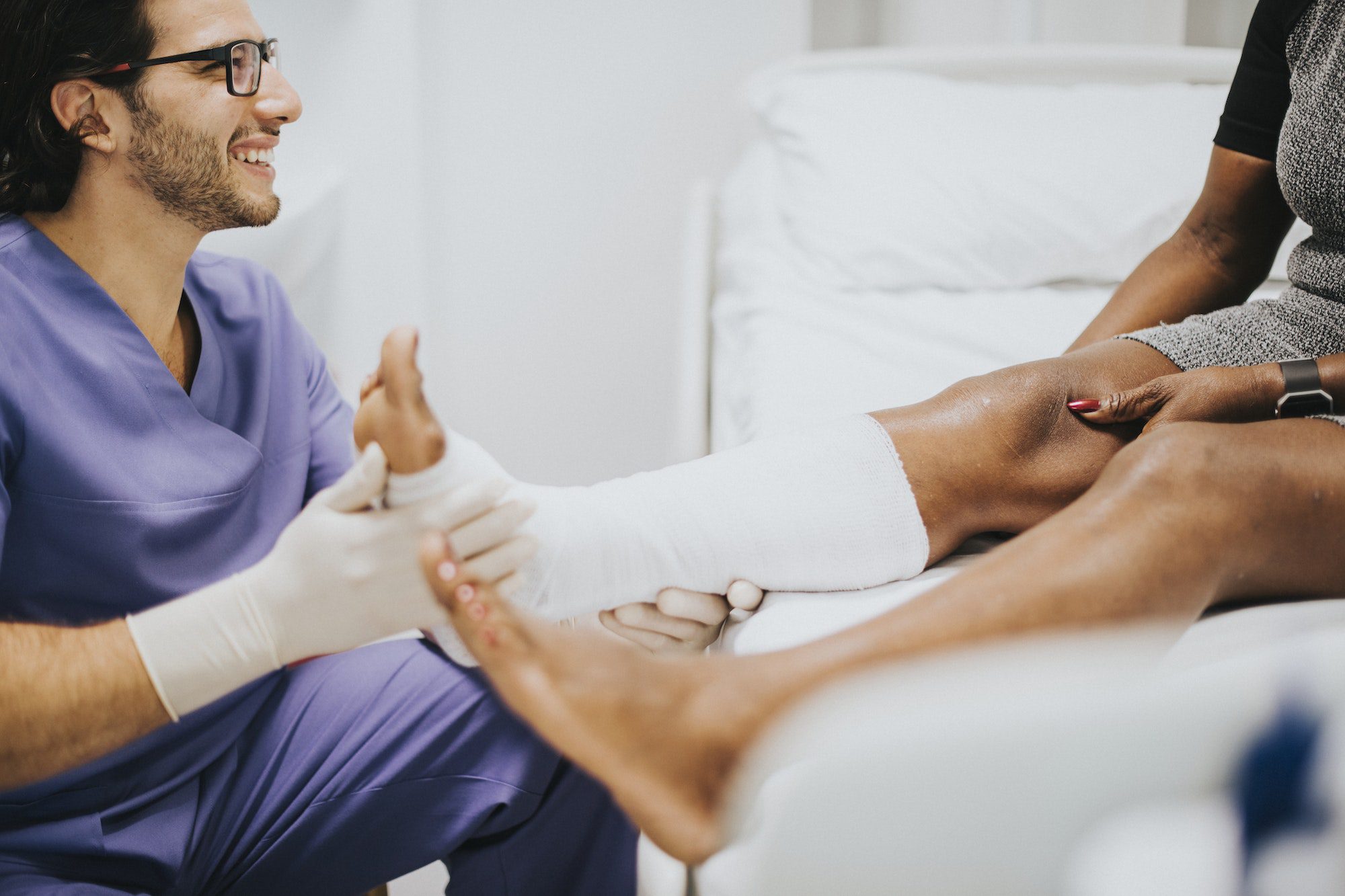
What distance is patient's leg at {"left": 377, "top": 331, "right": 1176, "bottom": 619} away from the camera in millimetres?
804

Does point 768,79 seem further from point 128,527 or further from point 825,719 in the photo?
point 825,719

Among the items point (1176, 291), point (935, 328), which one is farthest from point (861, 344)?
point (1176, 291)

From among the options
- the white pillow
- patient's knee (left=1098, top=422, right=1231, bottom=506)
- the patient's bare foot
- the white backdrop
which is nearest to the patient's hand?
the patient's bare foot

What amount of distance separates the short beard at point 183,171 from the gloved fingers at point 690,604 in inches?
22.1

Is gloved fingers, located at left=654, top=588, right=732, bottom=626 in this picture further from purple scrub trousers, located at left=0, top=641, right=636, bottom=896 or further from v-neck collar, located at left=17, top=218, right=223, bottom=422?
v-neck collar, located at left=17, top=218, right=223, bottom=422

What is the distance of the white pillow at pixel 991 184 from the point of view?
1.59 metres

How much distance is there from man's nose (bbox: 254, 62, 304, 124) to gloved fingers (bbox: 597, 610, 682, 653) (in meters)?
0.60

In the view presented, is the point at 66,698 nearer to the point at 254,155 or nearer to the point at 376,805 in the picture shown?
the point at 376,805

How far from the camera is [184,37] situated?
96 cm

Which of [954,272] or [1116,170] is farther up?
[1116,170]

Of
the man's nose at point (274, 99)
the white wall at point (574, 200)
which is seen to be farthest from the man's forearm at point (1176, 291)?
the white wall at point (574, 200)

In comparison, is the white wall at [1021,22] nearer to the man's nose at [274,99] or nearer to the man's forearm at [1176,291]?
the man's forearm at [1176,291]

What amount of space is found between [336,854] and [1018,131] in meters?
1.42

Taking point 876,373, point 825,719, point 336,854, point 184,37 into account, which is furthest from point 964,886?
point 184,37
